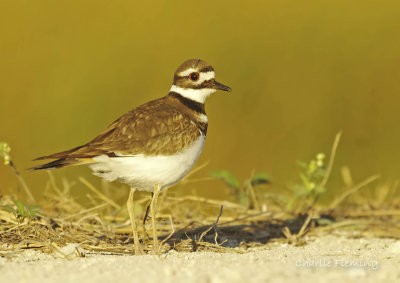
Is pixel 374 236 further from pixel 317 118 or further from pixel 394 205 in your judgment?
pixel 317 118

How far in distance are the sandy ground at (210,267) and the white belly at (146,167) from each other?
51 centimetres

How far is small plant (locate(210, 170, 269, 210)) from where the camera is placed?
5624 mm

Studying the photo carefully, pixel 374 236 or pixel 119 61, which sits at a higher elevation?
pixel 119 61

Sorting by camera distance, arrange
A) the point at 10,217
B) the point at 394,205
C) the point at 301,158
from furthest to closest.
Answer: the point at 301,158 → the point at 394,205 → the point at 10,217

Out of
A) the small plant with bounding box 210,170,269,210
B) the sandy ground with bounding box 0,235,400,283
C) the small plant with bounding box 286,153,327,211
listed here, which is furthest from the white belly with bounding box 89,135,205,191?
the small plant with bounding box 286,153,327,211

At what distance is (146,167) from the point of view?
167 inches

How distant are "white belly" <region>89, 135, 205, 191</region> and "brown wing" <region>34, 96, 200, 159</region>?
0.04m

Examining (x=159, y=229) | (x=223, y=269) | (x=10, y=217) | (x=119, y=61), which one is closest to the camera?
(x=223, y=269)

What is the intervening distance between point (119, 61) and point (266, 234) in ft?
13.5

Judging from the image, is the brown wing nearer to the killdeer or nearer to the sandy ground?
the killdeer

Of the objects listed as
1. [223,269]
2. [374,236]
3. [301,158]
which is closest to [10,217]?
[223,269]

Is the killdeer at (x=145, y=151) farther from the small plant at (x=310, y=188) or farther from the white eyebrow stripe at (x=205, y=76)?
the small plant at (x=310, y=188)

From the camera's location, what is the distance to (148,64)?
28.1 ft

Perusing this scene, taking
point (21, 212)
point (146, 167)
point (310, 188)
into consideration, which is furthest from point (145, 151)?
point (310, 188)
